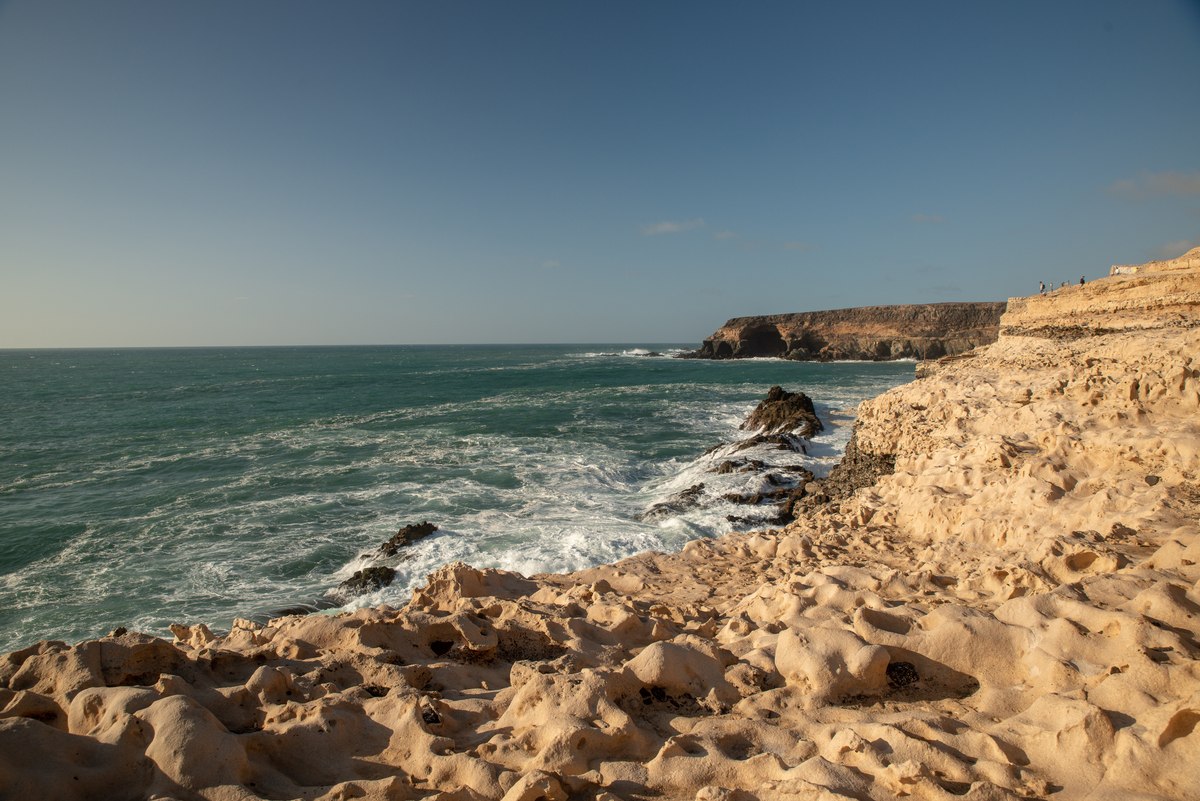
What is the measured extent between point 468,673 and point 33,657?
7.85 feet

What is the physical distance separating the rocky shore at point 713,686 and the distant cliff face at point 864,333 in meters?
69.3

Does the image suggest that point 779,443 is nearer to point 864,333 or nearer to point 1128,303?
point 1128,303

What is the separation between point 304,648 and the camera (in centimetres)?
391

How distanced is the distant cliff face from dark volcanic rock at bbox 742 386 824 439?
51929 millimetres

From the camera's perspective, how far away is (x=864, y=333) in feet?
247

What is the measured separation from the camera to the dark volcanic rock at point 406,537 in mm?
9844

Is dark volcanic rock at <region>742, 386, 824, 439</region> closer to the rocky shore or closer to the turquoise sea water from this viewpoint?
the turquoise sea water

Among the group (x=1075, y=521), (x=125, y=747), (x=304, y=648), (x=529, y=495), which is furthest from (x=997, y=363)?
(x=125, y=747)

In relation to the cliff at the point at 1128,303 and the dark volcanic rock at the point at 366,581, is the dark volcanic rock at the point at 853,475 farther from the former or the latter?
the dark volcanic rock at the point at 366,581

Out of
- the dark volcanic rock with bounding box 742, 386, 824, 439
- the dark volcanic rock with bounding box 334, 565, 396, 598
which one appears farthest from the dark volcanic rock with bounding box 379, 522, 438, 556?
the dark volcanic rock with bounding box 742, 386, 824, 439

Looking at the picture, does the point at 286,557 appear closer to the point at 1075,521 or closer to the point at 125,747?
the point at 125,747

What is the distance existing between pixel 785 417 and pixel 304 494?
50.4ft

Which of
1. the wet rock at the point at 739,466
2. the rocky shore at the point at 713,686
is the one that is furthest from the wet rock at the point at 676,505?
the rocky shore at the point at 713,686

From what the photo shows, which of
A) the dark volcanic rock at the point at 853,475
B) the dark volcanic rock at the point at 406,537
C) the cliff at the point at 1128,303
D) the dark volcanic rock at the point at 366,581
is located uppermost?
the cliff at the point at 1128,303
